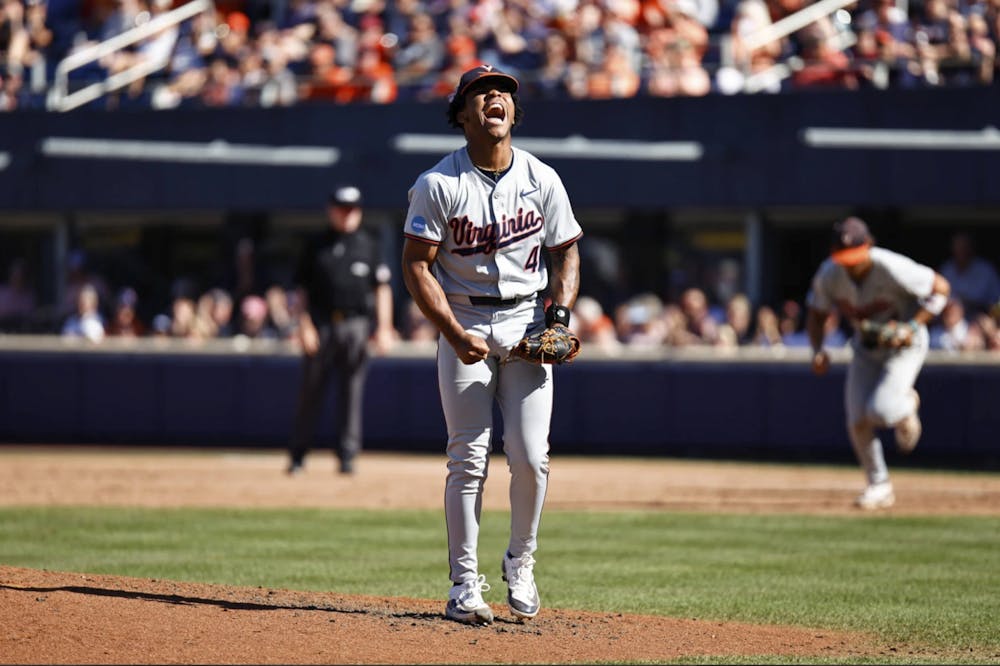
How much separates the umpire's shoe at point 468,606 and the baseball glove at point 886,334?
5.38 meters

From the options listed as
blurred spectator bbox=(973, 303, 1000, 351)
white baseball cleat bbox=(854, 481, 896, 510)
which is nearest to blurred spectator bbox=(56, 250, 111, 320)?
blurred spectator bbox=(973, 303, 1000, 351)

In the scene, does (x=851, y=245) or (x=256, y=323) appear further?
(x=256, y=323)

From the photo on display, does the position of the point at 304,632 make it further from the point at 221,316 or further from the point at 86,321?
the point at 86,321

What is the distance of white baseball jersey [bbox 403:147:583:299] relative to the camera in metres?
5.98

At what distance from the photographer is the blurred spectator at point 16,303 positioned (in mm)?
19797

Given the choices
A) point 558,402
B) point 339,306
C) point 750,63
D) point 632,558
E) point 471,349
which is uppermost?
point 750,63

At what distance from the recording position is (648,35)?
1775 centimetres

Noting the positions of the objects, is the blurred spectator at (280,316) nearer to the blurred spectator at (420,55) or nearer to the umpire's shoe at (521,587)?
the blurred spectator at (420,55)

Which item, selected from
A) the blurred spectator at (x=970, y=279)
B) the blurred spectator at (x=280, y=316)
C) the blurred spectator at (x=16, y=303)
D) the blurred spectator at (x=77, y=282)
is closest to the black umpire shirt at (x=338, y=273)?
the blurred spectator at (x=280, y=316)

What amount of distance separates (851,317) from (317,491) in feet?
13.3

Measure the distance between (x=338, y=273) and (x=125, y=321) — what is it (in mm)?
6765

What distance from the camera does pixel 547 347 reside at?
5.95 m

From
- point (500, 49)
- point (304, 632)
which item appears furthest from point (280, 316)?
point (304, 632)

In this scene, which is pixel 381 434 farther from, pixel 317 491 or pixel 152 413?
pixel 317 491
